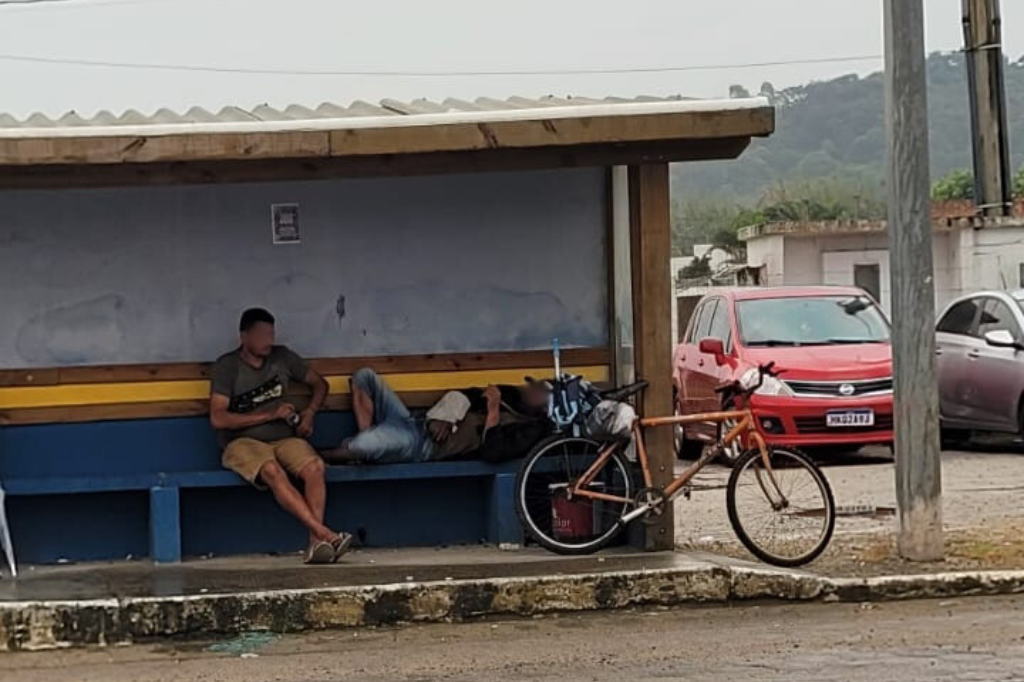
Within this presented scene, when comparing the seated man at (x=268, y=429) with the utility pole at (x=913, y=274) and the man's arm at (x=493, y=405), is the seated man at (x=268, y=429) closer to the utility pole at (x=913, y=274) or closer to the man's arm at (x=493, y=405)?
the man's arm at (x=493, y=405)

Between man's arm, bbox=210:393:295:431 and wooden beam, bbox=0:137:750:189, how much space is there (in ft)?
4.26

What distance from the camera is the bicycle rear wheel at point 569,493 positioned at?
1001 cm

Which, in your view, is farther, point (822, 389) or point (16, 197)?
point (822, 389)

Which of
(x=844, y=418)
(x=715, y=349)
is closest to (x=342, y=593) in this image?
(x=844, y=418)

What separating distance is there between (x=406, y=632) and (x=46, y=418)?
293 centimetres

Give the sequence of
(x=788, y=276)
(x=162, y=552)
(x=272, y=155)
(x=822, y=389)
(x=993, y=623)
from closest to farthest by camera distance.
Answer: (x=993, y=623)
(x=272, y=155)
(x=162, y=552)
(x=822, y=389)
(x=788, y=276)

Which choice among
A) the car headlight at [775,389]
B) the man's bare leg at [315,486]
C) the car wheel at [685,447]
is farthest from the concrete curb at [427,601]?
the car wheel at [685,447]

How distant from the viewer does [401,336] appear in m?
10.7

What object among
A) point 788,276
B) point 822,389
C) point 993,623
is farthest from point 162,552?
point 788,276

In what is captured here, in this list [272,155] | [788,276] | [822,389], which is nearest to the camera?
[272,155]

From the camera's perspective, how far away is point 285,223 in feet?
34.7

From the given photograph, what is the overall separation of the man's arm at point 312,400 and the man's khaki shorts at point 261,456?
0.14 meters

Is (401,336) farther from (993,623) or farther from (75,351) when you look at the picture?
(993,623)

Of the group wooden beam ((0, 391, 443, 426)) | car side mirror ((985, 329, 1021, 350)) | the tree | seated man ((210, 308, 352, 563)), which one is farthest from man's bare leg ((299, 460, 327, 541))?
the tree
